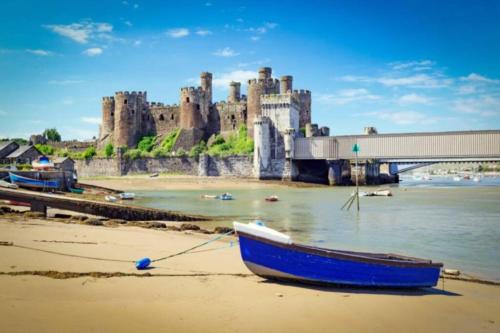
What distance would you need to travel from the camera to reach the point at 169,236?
538 inches

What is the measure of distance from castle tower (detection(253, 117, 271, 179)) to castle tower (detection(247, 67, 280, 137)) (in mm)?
2804

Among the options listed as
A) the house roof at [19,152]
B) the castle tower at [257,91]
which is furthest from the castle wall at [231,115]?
the house roof at [19,152]

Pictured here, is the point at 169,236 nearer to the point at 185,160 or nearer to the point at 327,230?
the point at 327,230

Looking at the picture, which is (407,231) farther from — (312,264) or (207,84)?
(207,84)

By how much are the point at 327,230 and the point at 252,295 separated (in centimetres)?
1036

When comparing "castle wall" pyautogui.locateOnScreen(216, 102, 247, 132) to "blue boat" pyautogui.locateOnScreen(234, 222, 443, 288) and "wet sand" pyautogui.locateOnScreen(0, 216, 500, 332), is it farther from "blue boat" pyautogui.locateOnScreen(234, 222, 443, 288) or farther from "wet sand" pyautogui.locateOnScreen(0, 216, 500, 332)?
"blue boat" pyautogui.locateOnScreen(234, 222, 443, 288)

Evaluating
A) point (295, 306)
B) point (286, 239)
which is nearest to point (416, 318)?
point (295, 306)

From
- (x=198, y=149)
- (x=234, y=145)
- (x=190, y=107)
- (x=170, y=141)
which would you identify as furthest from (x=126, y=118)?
(x=234, y=145)

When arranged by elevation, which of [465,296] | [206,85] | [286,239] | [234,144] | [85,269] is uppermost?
[206,85]

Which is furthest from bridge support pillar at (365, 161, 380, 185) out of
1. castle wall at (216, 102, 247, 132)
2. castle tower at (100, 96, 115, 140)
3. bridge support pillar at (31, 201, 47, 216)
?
bridge support pillar at (31, 201, 47, 216)

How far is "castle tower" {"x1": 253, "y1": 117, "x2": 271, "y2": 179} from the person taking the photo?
188ft

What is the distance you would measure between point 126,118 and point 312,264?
60493 millimetres

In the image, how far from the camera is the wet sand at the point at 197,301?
601 cm

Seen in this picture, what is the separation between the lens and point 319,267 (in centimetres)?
812
